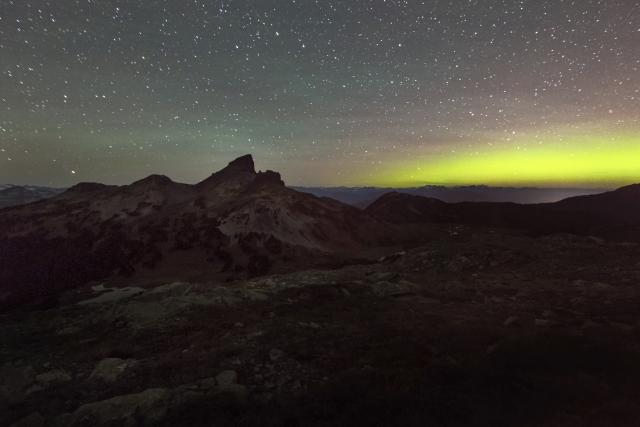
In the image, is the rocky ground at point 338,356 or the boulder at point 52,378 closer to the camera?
the rocky ground at point 338,356

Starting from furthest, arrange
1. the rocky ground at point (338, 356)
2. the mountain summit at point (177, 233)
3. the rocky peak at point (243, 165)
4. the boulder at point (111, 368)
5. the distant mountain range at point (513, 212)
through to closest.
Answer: the distant mountain range at point (513, 212)
the rocky peak at point (243, 165)
the mountain summit at point (177, 233)
the boulder at point (111, 368)
the rocky ground at point (338, 356)

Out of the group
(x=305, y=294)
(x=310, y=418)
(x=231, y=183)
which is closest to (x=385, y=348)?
(x=310, y=418)

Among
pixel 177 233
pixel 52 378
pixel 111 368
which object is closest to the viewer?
pixel 52 378

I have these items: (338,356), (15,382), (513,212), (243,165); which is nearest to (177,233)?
(243,165)

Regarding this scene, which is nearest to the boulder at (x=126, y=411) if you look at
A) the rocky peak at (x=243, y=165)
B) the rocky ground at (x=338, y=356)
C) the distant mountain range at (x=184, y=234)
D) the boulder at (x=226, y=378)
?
the rocky ground at (x=338, y=356)

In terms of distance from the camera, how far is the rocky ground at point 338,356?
34.1 feet

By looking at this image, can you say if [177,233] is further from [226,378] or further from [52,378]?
[226,378]

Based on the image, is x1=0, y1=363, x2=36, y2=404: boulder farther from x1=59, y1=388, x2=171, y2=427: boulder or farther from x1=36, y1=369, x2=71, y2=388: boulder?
Result: x1=59, y1=388, x2=171, y2=427: boulder

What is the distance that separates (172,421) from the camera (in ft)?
33.4

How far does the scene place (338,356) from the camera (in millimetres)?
14164

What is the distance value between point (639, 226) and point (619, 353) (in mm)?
67512

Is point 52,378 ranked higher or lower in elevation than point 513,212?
higher

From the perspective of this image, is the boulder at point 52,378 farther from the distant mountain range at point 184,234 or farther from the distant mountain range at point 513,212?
the distant mountain range at point 513,212

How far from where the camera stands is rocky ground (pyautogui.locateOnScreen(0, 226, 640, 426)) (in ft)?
34.1
